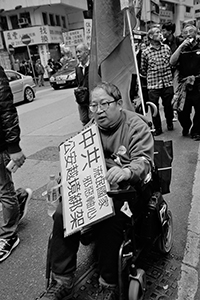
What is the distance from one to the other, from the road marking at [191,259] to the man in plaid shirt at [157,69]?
9.06 ft

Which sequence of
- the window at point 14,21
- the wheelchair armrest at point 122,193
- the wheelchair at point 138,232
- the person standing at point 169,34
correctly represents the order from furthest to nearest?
the window at point 14,21, the person standing at point 169,34, the wheelchair at point 138,232, the wheelchair armrest at point 122,193

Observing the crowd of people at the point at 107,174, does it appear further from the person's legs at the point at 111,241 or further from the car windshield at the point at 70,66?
the car windshield at the point at 70,66

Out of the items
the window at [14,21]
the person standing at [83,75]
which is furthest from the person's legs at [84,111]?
the window at [14,21]

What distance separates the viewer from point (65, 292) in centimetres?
194

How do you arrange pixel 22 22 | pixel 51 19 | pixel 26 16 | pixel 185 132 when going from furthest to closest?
pixel 51 19, pixel 26 16, pixel 22 22, pixel 185 132

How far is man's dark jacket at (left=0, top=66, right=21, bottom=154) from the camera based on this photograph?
8.01ft

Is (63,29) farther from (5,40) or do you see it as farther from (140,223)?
(140,223)

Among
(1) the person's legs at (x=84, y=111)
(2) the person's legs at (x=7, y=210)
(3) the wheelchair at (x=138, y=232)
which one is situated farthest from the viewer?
(1) the person's legs at (x=84, y=111)

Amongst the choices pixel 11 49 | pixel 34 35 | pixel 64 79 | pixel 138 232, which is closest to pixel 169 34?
pixel 138 232

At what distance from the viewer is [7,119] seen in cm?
246

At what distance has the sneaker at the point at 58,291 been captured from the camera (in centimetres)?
188

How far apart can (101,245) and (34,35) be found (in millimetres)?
25422

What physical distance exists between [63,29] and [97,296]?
2929 centimetres

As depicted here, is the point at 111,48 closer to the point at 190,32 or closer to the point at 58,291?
the point at 58,291
